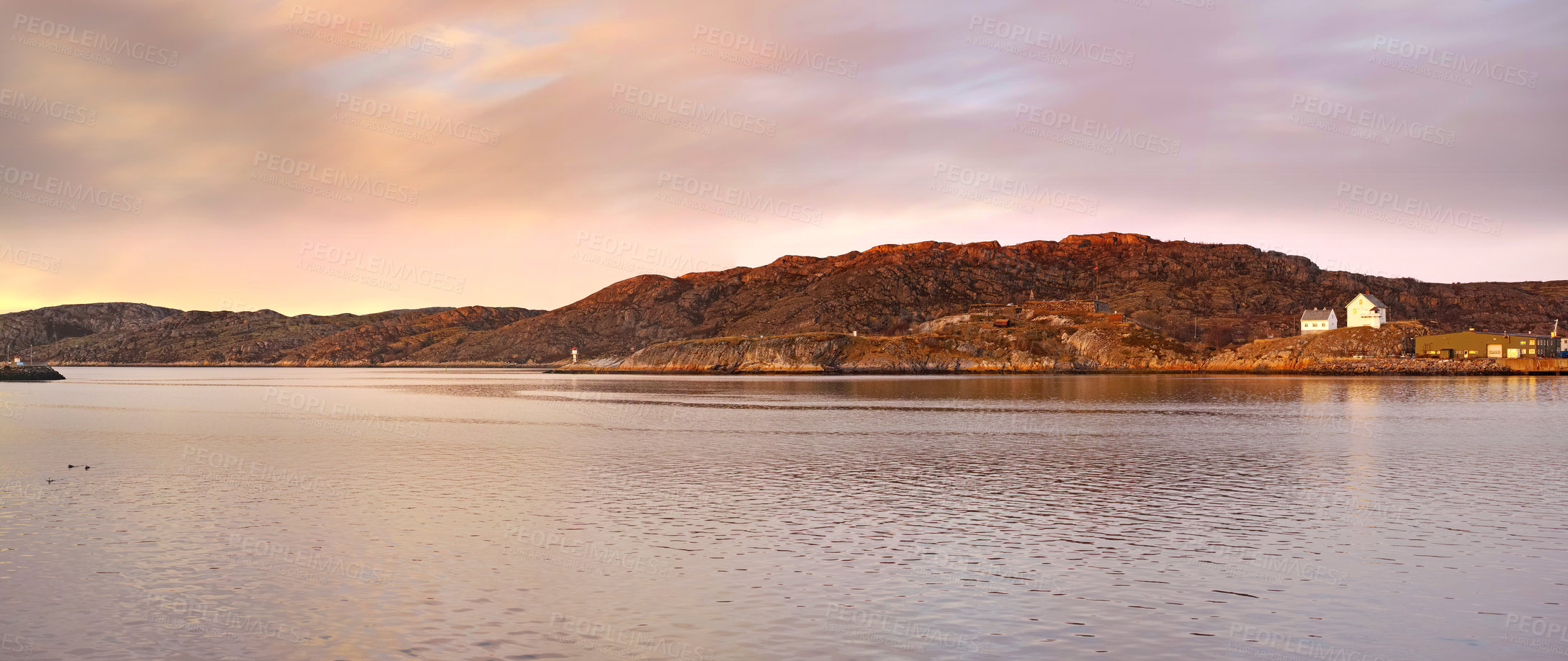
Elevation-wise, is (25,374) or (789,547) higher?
(25,374)

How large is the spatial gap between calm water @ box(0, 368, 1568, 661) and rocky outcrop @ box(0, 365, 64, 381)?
160153 millimetres

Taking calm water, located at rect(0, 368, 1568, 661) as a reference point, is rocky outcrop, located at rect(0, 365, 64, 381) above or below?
above

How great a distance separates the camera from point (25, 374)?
617 ft

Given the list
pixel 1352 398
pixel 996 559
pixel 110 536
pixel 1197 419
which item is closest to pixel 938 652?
pixel 996 559

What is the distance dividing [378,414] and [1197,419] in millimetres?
68119

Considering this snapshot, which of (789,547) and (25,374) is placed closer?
(789,547)

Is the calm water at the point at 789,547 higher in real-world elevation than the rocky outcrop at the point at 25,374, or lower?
lower

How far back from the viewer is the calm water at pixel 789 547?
53.0ft

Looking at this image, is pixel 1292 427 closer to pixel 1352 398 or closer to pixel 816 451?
pixel 816 451

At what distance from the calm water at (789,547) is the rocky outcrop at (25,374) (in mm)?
160153

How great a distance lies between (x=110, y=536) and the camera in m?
25.3

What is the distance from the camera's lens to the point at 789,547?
24078mm

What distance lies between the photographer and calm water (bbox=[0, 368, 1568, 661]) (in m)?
16.1

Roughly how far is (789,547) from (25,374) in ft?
718
